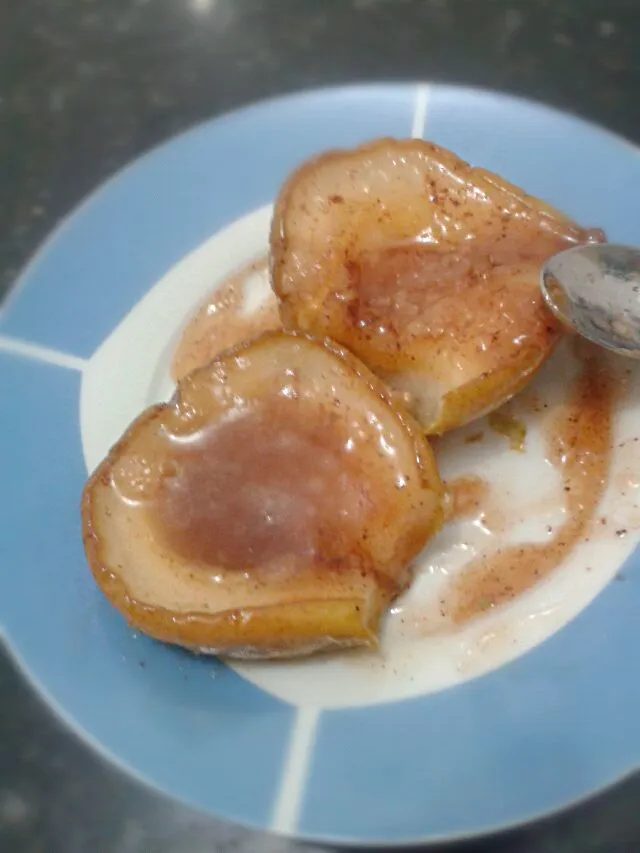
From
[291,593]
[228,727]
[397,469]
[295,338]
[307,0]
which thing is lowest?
[228,727]

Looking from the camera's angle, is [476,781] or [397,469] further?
[397,469]

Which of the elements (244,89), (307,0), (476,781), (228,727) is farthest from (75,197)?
(476,781)

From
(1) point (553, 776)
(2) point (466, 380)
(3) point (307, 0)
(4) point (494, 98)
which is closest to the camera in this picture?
(1) point (553, 776)

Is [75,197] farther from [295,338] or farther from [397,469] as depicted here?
[397,469]

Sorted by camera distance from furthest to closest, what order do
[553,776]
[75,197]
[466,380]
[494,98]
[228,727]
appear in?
[75,197] → [494,98] → [466,380] → [228,727] → [553,776]

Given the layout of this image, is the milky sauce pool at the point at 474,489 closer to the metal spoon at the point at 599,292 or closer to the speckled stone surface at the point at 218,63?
the metal spoon at the point at 599,292

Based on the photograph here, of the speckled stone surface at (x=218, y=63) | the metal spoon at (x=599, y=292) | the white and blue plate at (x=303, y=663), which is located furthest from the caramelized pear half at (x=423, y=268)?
the speckled stone surface at (x=218, y=63)

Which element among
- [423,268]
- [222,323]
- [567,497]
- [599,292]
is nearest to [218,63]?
[222,323]
